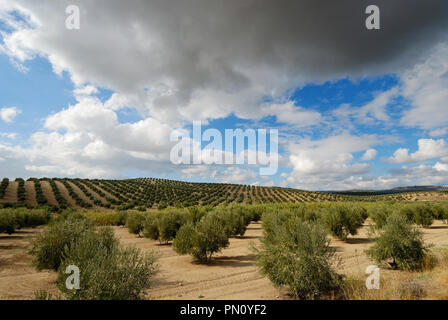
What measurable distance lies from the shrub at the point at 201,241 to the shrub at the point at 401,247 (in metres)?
7.56

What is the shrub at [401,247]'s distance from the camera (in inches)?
370

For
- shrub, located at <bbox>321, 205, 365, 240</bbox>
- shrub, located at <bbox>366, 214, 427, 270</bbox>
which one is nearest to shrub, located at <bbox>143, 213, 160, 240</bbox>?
shrub, located at <bbox>321, 205, 365, 240</bbox>

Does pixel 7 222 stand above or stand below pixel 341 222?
below

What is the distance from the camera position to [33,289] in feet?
28.6

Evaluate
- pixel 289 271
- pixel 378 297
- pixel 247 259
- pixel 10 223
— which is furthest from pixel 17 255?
pixel 378 297

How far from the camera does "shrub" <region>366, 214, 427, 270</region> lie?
370 inches

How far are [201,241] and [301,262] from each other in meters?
6.53

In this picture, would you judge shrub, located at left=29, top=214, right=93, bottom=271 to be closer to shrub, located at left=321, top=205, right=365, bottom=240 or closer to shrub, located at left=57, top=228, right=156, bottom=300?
shrub, located at left=57, top=228, right=156, bottom=300

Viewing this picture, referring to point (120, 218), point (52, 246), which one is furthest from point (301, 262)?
point (120, 218)

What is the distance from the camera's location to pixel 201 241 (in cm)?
1246

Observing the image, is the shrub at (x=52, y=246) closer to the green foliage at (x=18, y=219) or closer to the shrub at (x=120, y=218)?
the green foliage at (x=18, y=219)

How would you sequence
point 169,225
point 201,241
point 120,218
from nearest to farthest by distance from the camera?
point 201,241 → point 169,225 → point 120,218

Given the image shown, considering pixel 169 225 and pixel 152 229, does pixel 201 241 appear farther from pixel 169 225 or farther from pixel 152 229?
pixel 152 229
